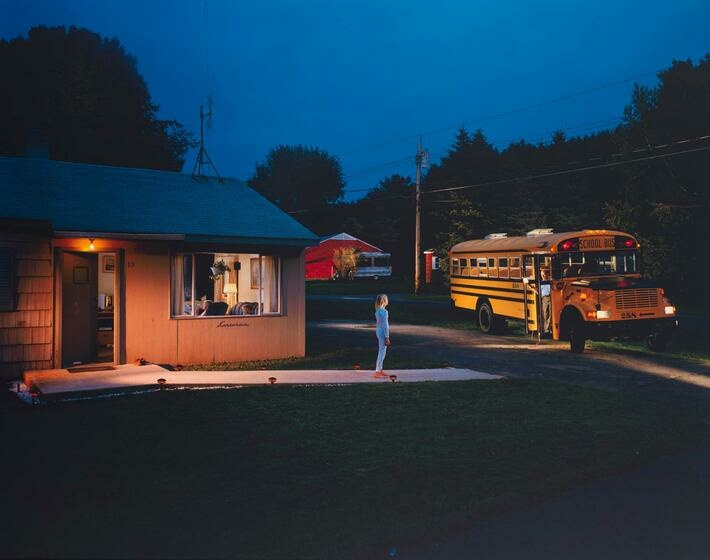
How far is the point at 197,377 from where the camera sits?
1289 centimetres

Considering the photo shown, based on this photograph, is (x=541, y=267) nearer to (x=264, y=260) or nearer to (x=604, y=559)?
(x=264, y=260)

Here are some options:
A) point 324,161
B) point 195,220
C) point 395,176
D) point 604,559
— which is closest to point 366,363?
point 195,220

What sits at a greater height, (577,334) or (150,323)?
(150,323)

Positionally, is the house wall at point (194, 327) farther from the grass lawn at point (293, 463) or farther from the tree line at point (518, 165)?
the tree line at point (518, 165)

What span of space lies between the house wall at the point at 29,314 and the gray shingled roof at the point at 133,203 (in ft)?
2.03

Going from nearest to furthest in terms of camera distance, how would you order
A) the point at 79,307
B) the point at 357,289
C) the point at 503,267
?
the point at 79,307 < the point at 503,267 < the point at 357,289

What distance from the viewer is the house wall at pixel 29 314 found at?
13.4 m

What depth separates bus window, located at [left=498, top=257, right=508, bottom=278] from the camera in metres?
21.2

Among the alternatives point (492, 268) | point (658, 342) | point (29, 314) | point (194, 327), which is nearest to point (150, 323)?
point (194, 327)

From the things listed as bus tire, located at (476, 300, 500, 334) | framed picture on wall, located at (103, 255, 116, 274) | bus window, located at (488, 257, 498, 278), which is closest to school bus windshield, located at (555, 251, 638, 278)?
bus window, located at (488, 257, 498, 278)

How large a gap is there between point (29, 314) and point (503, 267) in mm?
Answer: 13777

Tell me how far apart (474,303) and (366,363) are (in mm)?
9356

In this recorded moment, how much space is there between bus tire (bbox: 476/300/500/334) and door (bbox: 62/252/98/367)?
12935 millimetres

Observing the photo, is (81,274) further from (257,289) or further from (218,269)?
(257,289)
